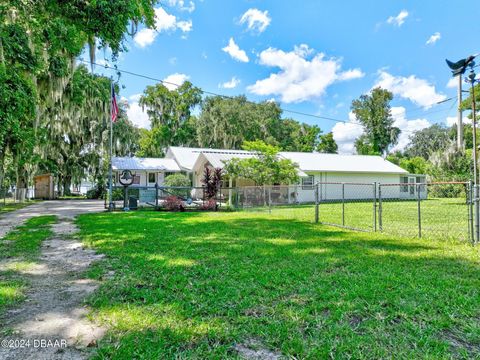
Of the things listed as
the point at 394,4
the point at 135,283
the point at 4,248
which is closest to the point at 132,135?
the point at 394,4

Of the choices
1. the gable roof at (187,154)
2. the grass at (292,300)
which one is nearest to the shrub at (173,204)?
the grass at (292,300)

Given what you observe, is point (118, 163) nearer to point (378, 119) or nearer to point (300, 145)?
point (300, 145)

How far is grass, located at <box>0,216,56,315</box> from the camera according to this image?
145 inches

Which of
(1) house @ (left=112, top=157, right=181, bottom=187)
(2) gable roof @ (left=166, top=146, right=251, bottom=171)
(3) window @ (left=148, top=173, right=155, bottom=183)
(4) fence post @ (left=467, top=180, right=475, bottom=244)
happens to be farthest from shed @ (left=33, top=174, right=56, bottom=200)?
(4) fence post @ (left=467, top=180, right=475, bottom=244)

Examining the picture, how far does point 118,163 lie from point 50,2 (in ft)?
71.6

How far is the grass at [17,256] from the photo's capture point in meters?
3.67

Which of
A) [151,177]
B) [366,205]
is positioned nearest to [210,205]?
[366,205]

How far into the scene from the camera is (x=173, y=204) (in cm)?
1591

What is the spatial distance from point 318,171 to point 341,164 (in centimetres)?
350

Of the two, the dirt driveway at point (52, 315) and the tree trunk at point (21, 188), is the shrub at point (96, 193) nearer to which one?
the tree trunk at point (21, 188)

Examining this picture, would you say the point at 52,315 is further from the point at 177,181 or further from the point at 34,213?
the point at 177,181

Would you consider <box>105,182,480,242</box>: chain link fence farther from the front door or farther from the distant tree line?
the distant tree line

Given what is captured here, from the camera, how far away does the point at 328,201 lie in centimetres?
2341

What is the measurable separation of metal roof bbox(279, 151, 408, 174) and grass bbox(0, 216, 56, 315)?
17860mm
